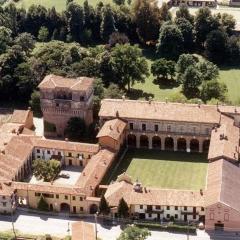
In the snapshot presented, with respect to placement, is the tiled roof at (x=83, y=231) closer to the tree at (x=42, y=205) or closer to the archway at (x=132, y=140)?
the tree at (x=42, y=205)

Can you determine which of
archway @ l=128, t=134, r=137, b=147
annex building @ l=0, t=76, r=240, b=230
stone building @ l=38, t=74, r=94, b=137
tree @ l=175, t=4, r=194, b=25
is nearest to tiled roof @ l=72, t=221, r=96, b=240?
annex building @ l=0, t=76, r=240, b=230

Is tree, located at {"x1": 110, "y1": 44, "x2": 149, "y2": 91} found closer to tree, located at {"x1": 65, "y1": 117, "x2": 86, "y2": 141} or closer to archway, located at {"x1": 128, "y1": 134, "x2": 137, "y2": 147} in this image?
tree, located at {"x1": 65, "y1": 117, "x2": 86, "y2": 141}

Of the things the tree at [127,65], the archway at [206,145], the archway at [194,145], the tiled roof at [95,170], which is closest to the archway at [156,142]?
the archway at [194,145]

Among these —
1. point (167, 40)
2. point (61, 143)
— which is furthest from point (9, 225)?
point (167, 40)

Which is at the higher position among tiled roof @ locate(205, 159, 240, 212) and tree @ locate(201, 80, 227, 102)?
tree @ locate(201, 80, 227, 102)

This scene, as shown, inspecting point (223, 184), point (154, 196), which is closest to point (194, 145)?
point (223, 184)

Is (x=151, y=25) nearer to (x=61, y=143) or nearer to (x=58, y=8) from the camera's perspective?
(x=58, y=8)
